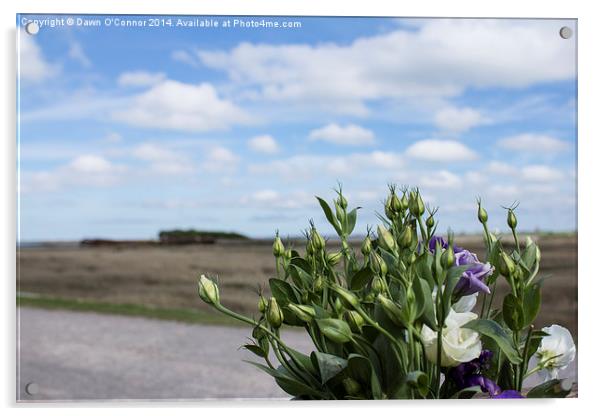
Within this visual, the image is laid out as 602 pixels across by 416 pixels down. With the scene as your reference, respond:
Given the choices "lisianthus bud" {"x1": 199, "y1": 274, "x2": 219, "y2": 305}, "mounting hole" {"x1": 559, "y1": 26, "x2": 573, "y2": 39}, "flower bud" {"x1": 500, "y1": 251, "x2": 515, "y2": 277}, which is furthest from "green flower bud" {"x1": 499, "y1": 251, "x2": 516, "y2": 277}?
"mounting hole" {"x1": 559, "y1": 26, "x2": 573, "y2": 39}

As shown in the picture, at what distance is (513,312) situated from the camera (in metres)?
0.87

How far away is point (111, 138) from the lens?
7.29ft

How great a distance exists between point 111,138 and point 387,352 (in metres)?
1.60

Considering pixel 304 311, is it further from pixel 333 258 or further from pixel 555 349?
pixel 555 349

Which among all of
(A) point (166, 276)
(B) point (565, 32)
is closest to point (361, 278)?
(B) point (565, 32)

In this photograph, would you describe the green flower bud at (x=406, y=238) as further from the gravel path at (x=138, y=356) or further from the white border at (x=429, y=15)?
the gravel path at (x=138, y=356)

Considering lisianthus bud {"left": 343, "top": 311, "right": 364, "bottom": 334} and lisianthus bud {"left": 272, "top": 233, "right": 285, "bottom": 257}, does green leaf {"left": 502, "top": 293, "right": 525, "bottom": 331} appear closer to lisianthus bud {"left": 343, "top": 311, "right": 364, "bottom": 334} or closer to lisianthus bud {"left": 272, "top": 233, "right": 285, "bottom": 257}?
lisianthus bud {"left": 343, "top": 311, "right": 364, "bottom": 334}

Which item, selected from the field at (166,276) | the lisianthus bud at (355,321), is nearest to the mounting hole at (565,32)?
the field at (166,276)
